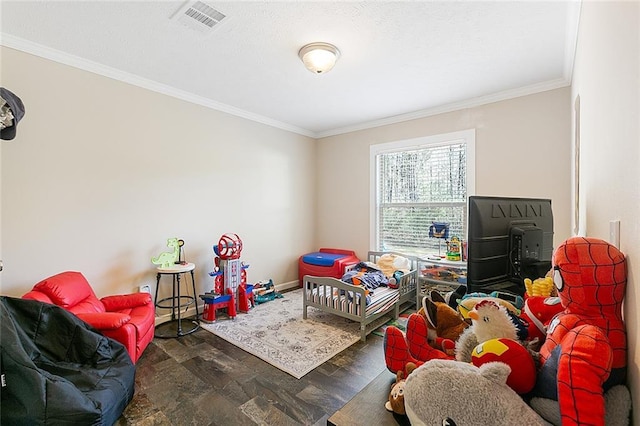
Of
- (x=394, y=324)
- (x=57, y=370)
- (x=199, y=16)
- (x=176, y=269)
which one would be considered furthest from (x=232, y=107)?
(x=394, y=324)

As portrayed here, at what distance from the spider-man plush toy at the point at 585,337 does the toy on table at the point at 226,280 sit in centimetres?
306

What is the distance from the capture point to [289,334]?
2.96m

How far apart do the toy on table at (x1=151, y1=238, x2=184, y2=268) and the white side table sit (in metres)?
0.05

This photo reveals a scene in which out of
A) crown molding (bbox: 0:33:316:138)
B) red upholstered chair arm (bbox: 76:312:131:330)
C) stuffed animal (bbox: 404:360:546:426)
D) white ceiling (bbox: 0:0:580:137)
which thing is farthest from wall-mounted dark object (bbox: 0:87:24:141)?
stuffed animal (bbox: 404:360:546:426)

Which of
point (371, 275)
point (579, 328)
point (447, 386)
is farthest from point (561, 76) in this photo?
point (447, 386)

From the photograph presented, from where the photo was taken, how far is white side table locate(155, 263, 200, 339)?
295cm

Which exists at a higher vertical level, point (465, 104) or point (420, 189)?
point (465, 104)

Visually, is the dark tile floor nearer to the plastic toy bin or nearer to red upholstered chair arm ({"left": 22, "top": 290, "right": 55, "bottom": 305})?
red upholstered chair arm ({"left": 22, "top": 290, "right": 55, "bottom": 305})

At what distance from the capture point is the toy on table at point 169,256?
2.96 metres

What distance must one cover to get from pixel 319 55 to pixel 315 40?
0.38 feet

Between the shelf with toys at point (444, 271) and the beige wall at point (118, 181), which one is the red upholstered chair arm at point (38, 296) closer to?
the beige wall at point (118, 181)

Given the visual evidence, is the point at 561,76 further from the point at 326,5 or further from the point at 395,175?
the point at 326,5

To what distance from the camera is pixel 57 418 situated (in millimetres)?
1459

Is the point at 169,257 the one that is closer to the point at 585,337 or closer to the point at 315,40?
Answer: the point at 315,40
